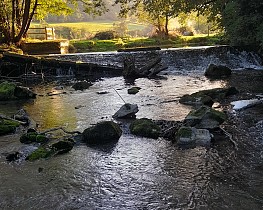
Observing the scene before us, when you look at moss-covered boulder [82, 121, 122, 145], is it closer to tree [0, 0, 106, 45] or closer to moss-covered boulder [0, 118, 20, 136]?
moss-covered boulder [0, 118, 20, 136]

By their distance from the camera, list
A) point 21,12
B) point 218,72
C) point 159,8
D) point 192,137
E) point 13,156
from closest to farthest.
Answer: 1. point 13,156
2. point 192,137
3. point 218,72
4. point 21,12
5. point 159,8

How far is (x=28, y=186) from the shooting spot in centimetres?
766

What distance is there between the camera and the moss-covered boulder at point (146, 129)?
35.7 feet

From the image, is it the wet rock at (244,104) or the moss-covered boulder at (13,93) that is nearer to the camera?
the wet rock at (244,104)

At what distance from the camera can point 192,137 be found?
1006cm

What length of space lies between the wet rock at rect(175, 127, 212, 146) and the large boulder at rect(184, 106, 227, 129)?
2.02ft

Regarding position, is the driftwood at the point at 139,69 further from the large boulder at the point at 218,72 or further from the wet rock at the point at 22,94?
the wet rock at the point at 22,94

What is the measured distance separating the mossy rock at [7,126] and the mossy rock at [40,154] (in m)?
2.52

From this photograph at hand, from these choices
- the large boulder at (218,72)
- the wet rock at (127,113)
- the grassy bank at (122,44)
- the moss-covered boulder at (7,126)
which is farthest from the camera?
the grassy bank at (122,44)

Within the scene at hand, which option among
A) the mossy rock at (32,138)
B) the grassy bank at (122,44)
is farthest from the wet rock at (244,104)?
the grassy bank at (122,44)

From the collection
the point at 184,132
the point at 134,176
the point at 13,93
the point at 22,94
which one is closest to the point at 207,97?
the point at 184,132

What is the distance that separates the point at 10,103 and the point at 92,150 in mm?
9090

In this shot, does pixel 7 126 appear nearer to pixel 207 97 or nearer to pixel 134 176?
pixel 134 176

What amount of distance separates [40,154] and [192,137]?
398cm
